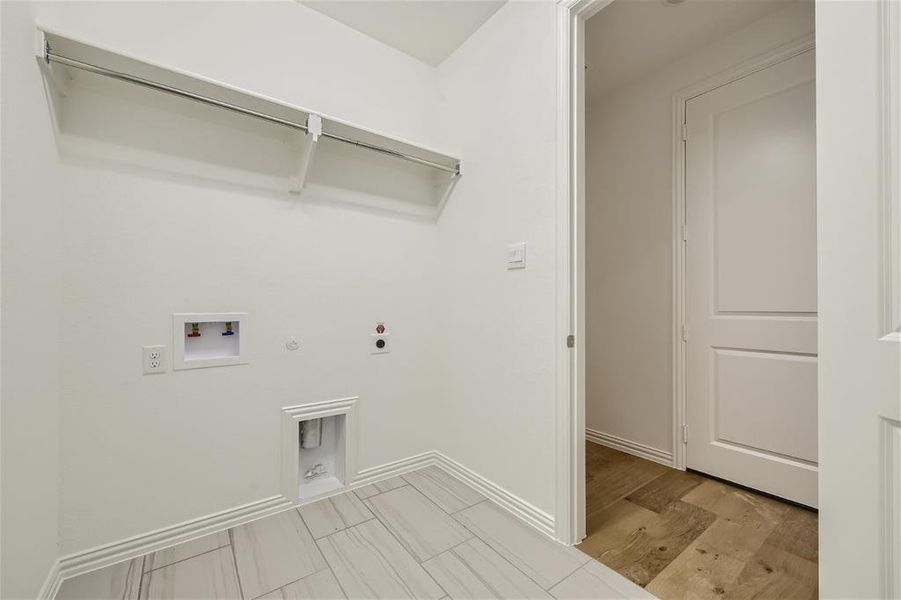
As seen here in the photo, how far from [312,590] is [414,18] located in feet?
8.64

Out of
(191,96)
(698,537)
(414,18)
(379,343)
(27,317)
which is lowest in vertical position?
(698,537)

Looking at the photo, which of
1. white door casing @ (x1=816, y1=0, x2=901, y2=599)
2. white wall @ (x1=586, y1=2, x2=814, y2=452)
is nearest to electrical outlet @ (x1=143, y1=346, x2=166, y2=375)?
white door casing @ (x1=816, y1=0, x2=901, y2=599)

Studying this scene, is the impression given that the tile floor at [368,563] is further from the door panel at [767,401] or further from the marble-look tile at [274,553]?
the door panel at [767,401]

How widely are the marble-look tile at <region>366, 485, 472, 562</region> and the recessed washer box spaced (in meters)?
0.98

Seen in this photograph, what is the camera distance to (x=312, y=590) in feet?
4.34

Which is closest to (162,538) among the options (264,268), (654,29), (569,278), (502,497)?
(264,268)

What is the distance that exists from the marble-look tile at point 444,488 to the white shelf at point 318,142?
A: 5.10ft

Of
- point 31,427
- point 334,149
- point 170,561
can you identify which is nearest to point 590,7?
point 334,149

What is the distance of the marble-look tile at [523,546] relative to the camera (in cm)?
143

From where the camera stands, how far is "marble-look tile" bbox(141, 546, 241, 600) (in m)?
1.31

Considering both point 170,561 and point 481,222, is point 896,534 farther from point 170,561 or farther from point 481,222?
point 170,561

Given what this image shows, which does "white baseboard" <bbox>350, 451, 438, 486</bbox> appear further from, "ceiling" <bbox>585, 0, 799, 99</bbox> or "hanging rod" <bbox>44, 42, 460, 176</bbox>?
"ceiling" <bbox>585, 0, 799, 99</bbox>

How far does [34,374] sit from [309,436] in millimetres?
1076

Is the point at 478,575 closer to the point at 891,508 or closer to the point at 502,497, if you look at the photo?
the point at 502,497
